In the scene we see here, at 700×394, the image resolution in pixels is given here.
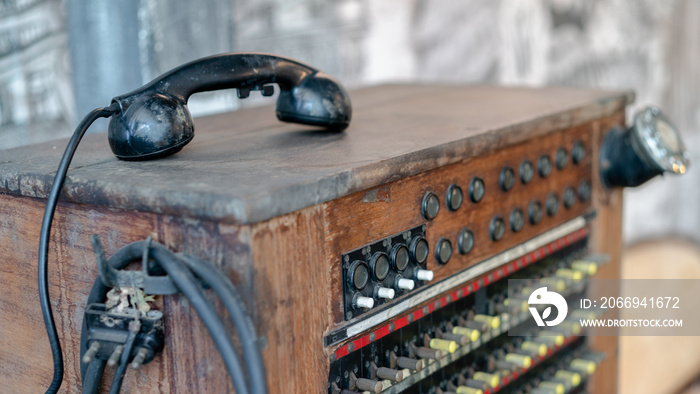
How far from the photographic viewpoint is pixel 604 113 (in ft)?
7.23

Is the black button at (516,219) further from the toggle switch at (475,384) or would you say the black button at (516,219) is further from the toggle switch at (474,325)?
the toggle switch at (475,384)

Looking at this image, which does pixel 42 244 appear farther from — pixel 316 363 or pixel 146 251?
pixel 316 363

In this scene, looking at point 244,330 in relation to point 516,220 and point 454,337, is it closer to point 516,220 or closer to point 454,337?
point 454,337

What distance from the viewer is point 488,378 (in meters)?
1.75

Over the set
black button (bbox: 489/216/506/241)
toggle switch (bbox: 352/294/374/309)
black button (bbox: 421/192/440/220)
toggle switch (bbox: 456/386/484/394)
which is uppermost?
black button (bbox: 421/192/440/220)

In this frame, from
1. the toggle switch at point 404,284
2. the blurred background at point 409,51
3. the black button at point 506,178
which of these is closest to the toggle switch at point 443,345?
the toggle switch at point 404,284

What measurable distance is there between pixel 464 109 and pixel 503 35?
162 centimetres

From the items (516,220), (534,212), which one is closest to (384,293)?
(516,220)

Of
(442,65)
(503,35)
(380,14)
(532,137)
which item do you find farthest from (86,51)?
(503,35)

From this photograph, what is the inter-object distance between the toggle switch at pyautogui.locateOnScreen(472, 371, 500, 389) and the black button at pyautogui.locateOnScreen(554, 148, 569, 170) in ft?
1.98

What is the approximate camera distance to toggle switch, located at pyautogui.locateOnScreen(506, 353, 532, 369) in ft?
6.10

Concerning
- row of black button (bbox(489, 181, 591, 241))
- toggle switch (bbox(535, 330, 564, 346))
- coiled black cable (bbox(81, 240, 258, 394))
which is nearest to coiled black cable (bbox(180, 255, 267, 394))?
coiled black cable (bbox(81, 240, 258, 394))

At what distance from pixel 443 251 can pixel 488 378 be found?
39 centimetres

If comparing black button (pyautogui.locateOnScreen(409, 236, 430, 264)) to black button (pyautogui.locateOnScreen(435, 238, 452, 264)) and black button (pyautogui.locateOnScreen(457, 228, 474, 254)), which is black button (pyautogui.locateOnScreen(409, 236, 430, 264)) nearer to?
black button (pyautogui.locateOnScreen(435, 238, 452, 264))
